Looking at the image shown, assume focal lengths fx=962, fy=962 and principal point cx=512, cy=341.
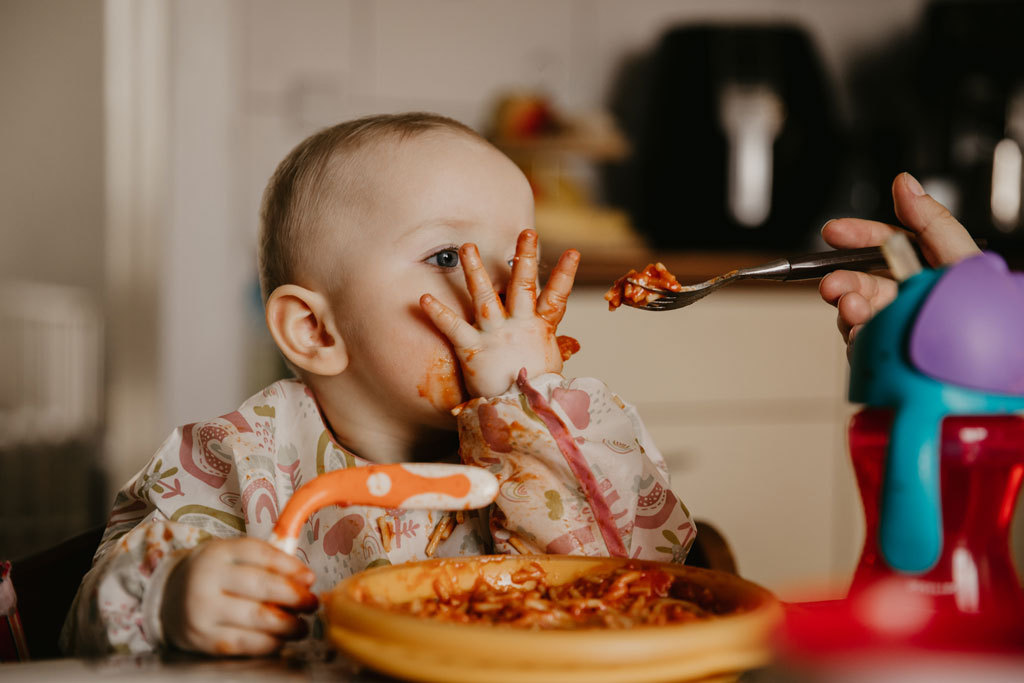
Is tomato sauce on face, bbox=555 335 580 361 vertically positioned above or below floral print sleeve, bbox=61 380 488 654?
above

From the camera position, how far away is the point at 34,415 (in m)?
2.67

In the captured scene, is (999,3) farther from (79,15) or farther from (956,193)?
(79,15)

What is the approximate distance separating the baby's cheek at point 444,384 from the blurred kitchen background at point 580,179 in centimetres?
119

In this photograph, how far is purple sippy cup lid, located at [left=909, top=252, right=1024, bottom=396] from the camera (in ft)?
1.19

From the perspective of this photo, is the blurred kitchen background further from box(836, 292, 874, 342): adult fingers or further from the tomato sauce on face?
box(836, 292, 874, 342): adult fingers

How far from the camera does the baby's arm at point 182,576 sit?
481mm

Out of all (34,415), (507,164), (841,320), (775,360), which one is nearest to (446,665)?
(841,320)

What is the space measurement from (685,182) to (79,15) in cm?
162

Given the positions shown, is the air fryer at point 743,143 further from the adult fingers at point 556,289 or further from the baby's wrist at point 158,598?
the baby's wrist at point 158,598

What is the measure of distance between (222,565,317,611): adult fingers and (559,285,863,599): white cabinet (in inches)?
60.2

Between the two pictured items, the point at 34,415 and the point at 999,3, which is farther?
the point at 34,415

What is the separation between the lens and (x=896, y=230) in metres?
0.78

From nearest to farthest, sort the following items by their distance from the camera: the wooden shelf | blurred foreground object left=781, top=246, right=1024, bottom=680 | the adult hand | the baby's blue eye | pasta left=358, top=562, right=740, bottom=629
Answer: blurred foreground object left=781, top=246, right=1024, bottom=680 → pasta left=358, top=562, right=740, bottom=629 → the adult hand → the baby's blue eye → the wooden shelf

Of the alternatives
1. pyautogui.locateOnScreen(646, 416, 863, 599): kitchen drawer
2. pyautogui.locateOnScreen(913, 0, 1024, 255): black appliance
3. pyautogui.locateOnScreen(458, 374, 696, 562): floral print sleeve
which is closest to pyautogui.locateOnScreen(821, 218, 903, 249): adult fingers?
pyautogui.locateOnScreen(458, 374, 696, 562): floral print sleeve
